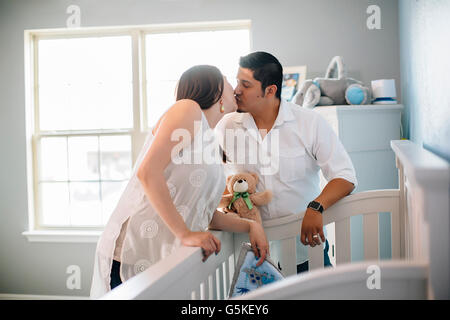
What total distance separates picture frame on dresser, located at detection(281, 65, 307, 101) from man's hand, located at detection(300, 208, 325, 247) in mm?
1528

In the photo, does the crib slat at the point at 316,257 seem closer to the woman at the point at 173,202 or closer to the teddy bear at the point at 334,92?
the woman at the point at 173,202

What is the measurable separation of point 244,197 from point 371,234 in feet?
1.57

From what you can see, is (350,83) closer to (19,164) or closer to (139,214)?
(139,214)

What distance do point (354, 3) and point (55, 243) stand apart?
290cm

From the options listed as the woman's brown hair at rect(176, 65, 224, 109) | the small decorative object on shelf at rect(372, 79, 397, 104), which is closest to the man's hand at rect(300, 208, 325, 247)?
the woman's brown hair at rect(176, 65, 224, 109)

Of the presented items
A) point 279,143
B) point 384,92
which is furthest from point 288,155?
point 384,92

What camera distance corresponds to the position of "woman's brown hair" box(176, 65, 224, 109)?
3.68 ft

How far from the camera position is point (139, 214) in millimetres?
1112

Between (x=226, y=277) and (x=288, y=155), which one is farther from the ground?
(x=288, y=155)

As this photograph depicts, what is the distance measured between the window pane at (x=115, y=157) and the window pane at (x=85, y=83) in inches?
4.5

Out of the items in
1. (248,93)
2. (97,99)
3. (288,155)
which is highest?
(97,99)

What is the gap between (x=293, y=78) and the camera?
2756mm

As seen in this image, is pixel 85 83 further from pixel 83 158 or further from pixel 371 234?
pixel 371 234

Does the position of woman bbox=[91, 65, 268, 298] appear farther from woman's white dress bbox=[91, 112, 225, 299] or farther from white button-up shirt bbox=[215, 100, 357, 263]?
white button-up shirt bbox=[215, 100, 357, 263]
